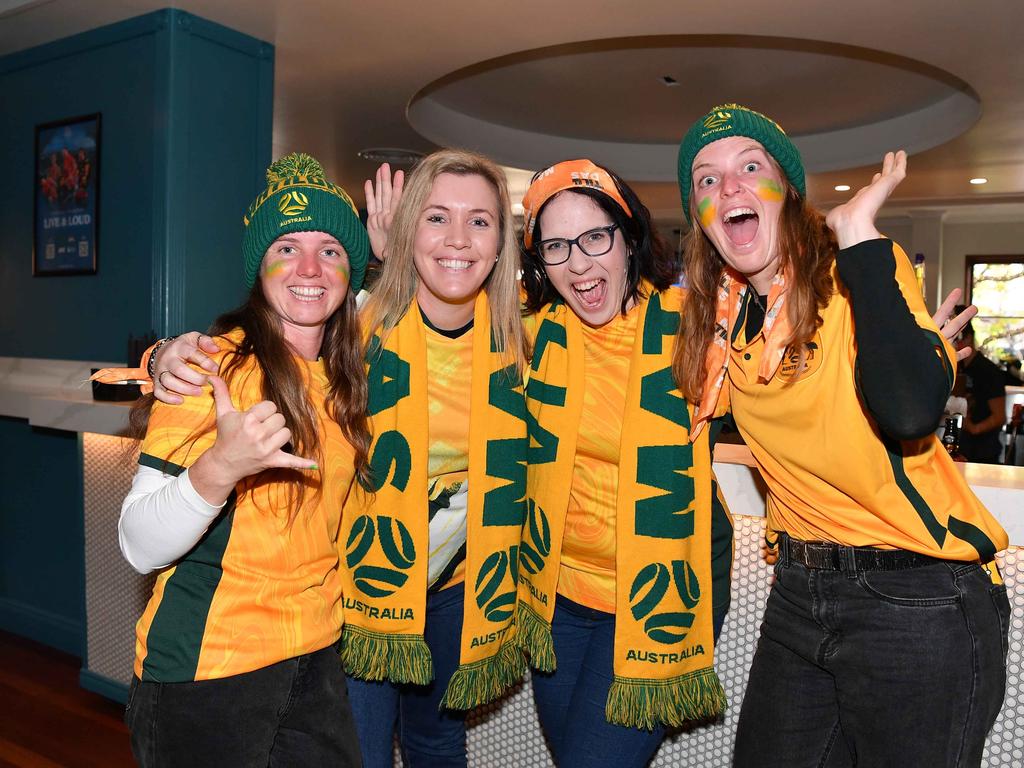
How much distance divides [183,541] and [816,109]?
7.21 metres

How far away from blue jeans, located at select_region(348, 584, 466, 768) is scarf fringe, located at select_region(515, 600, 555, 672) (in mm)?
146

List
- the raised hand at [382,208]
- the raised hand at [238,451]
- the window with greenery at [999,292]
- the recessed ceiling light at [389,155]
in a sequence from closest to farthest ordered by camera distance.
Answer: the raised hand at [238,451] < the raised hand at [382,208] < the recessed ceiling light at [389,155] < the window with greenery at [999,292]

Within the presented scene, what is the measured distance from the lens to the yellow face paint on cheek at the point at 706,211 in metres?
1.62

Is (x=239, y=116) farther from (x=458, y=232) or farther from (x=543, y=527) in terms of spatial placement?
(x=543, y=527)

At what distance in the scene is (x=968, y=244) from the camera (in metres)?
12.5

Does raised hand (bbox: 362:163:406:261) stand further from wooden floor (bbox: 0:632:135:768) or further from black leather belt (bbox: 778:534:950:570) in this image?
wooden floor (bbox: 0:632:135:768)

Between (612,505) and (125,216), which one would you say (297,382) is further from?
(125,216)

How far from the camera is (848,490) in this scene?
1422mm

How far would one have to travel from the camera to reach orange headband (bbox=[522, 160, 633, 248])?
6.29 ft

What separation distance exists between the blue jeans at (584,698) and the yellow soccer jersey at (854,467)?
574 millimetres

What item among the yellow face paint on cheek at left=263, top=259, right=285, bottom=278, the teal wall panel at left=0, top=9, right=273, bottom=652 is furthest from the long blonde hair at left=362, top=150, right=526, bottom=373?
the teal wall panel at left=0, top=9, right=273, bottom=652

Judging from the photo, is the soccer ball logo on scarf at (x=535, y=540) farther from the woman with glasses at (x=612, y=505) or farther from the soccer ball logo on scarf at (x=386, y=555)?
the soccer ball logo on scarf at (x=386, y=555)

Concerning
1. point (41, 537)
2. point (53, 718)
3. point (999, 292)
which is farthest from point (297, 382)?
point (999, 292)

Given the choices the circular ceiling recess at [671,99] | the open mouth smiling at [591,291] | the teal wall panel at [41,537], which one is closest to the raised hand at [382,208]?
the open mouth smiling at [591,291]
